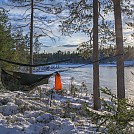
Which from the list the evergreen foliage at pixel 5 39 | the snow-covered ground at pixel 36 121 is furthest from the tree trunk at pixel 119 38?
the evergreen foliage at pixel 5 39

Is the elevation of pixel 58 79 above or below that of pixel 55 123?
above

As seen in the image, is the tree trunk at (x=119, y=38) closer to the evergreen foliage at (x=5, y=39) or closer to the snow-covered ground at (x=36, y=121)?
the snow-covered ground at (x=36, y=121)

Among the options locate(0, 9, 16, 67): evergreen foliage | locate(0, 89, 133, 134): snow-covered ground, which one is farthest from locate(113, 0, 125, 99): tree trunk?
locate(0, 9, 16, 67): evergreen foliage

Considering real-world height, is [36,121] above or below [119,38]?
below

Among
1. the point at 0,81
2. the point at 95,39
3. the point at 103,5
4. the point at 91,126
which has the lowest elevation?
the point at 91,126

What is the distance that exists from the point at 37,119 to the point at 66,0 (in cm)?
536

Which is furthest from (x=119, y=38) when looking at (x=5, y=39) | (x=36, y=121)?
(x=5, y=39)

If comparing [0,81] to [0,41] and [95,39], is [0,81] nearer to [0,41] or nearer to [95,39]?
[95,39]

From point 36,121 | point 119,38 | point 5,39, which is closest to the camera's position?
point 36,121

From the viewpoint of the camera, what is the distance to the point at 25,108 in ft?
23.9

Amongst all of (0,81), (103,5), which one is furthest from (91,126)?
(103,5)

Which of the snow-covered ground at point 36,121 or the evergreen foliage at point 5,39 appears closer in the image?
the snow-covered ground at point 36,121

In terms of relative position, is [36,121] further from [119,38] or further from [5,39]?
[5,39]

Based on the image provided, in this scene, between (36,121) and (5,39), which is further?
(5,39)
